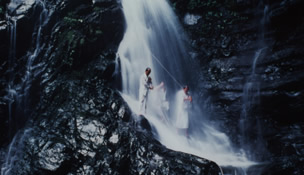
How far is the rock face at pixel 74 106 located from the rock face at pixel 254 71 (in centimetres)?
436

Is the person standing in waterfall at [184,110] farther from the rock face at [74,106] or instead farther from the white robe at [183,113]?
the rock face at [74,106]

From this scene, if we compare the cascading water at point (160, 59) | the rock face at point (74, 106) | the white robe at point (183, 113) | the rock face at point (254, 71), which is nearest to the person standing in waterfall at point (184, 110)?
the white robe at point (183, 113)

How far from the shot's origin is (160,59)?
36.7ft

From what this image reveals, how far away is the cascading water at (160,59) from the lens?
8.51 metres

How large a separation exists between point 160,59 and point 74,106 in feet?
18.1

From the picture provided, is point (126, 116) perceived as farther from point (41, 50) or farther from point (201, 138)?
point (41, 50)

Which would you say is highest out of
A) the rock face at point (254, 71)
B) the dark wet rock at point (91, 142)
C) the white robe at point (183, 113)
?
the rock face at point (254, 71)

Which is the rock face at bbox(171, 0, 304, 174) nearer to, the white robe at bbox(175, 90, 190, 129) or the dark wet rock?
the white robe at bbox(175, 90, 190, 129)

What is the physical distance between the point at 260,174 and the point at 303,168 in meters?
1.37

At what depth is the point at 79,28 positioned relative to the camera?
9.12 meters

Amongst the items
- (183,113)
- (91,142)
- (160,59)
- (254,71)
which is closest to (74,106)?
(91,142)

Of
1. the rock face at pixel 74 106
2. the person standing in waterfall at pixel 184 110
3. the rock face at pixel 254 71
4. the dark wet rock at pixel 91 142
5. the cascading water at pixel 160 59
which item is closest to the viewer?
the dark wet rock at pixel 91 142

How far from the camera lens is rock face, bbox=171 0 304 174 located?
833cm

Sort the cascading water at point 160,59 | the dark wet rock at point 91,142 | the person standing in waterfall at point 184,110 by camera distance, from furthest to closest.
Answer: the cascading water at point 160,59
the person standing in waterfall at point 184,110
the dark wet rock at point 91,142
